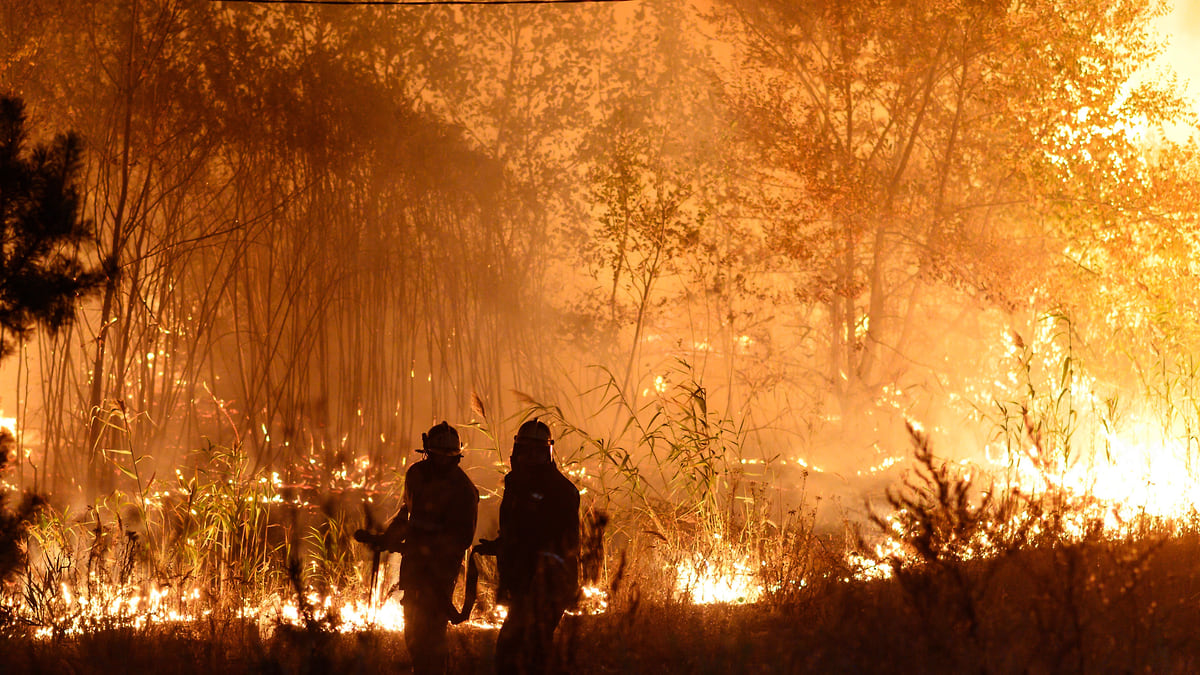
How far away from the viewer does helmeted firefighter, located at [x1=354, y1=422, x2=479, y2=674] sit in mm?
4316

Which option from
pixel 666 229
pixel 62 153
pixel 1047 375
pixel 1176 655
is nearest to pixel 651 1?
pixel 666 229

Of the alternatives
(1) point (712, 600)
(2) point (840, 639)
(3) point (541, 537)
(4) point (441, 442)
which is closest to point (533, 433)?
(3) point (541, 537)

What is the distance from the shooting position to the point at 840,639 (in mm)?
4844

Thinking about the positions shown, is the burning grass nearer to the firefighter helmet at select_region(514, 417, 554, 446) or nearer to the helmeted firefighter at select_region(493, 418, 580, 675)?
the helmeted firefighter at select_region(493, 418, 580, 675)

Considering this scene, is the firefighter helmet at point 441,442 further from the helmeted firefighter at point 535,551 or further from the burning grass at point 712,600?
the burning grass at point 712,600

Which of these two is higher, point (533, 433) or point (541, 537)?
point (533, 433)

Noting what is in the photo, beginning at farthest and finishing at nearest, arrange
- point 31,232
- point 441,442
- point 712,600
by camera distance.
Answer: point 712,600 < point 31,232 < point 441,442

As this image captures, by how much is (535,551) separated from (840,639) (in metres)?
1.62

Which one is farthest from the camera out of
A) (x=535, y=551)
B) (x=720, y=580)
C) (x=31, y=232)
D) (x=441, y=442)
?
(x=720, y=580)

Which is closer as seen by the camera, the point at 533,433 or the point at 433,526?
the point at 533,433

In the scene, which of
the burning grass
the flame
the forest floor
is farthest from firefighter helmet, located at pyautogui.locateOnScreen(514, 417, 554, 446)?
the flame

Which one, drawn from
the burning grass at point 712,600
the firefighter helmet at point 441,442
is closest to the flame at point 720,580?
the burning grass at point 712,600

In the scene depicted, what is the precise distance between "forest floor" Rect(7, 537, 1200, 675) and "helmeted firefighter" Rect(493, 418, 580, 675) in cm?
12

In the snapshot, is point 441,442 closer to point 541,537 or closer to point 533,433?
point 533,433
